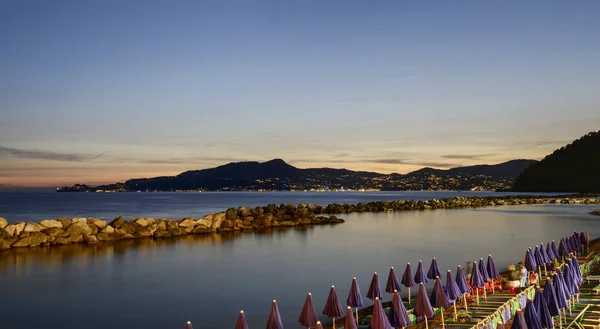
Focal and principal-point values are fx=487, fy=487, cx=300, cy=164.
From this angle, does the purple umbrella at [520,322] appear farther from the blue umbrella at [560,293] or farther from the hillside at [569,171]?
the hillside at [569,171]

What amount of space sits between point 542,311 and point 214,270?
64.9 ft

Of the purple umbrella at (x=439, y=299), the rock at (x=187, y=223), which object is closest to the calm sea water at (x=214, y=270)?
the rock at (x=187, y=223)

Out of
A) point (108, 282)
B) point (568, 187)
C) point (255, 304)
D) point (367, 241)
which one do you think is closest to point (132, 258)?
point (108, 282)

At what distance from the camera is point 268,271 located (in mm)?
27422

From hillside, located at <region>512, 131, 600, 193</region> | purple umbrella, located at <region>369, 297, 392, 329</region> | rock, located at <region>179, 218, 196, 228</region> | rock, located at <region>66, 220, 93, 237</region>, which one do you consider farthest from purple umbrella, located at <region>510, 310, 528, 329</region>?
hillside, located at <region>512, 131, 600, 193</region>

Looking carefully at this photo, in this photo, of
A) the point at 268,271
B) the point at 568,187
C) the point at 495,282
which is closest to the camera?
the point at 495,282

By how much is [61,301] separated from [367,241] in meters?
24.0

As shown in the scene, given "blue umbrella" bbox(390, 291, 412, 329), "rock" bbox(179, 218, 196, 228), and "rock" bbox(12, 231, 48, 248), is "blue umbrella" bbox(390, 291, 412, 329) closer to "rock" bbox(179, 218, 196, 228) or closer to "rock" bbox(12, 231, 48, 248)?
"rock" bbox(12, 231, 48, 248)

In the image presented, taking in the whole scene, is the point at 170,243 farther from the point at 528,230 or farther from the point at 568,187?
the point at 568,187

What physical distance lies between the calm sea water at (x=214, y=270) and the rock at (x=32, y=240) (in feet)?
3.85

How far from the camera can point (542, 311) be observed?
11.4 m

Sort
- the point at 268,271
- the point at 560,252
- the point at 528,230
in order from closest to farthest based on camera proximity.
Answer: the point at 560,252
the point at 268,271
the point at 528,230

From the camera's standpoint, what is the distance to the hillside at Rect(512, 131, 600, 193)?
6590 inches

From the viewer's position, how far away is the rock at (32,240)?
3462cm
